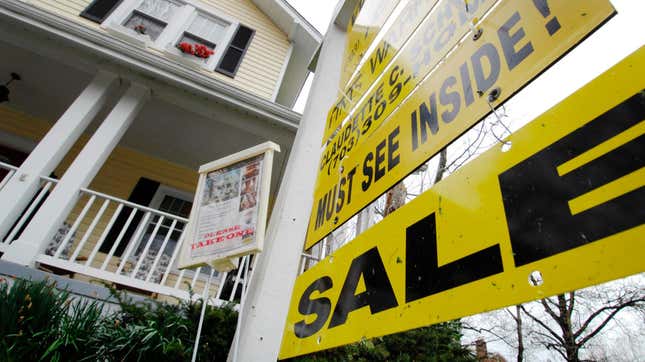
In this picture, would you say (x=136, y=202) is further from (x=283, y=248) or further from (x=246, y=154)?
(x=283, y=248)

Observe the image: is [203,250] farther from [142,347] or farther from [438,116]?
[142,347]

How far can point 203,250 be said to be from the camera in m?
1.47

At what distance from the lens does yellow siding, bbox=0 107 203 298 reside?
20.9 ft

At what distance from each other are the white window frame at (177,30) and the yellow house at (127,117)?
1.2 inches

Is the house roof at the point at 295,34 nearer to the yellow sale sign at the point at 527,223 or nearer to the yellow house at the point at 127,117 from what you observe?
the yellow house at the point at 127,117

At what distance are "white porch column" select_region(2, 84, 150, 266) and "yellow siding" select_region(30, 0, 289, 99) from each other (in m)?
2.45

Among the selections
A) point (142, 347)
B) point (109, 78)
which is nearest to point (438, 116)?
point (142, 347)

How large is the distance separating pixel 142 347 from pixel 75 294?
1.39 meters

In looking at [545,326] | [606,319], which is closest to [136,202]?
[545,326]

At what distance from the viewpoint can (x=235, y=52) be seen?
7.64m

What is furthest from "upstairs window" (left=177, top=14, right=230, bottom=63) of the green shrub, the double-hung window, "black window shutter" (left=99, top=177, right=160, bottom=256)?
the green shrub

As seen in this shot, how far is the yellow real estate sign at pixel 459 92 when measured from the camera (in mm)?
766

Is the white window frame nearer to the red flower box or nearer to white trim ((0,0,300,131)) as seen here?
the red flower box

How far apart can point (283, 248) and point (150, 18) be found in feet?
26.2
